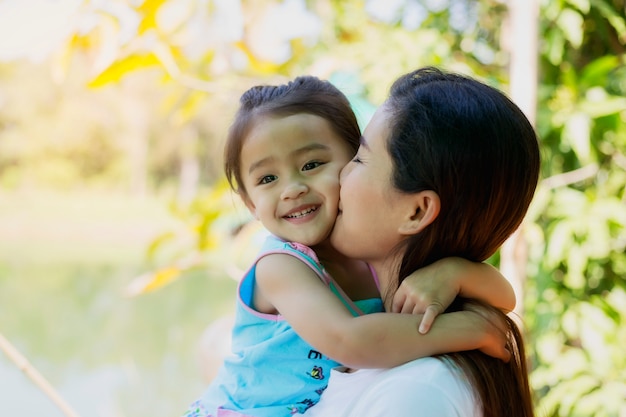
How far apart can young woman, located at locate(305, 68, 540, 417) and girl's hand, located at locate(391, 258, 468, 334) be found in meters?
0.02

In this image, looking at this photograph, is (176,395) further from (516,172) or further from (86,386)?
(516,172)

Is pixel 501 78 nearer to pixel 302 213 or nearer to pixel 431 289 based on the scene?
pixel 302 213

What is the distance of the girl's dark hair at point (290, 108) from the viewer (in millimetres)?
1155

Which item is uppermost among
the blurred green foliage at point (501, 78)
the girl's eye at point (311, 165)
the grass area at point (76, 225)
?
the girl's eye at point (311, 165)

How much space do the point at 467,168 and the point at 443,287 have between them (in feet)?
0.49

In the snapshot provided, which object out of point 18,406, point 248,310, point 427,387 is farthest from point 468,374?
point 18,406

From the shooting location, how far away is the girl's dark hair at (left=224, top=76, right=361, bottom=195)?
116cm

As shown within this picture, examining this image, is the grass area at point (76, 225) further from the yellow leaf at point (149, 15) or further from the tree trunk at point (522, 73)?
the tree trunk at point (522, 73)

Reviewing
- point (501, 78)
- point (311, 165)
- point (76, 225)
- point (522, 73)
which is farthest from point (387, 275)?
point (76, 225)

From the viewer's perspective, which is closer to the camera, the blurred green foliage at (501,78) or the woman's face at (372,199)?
the woman's face at (372,199)

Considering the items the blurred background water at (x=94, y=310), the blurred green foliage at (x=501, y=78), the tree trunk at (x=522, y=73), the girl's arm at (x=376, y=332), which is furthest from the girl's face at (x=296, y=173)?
the blurred background water at (x=94, y=310)

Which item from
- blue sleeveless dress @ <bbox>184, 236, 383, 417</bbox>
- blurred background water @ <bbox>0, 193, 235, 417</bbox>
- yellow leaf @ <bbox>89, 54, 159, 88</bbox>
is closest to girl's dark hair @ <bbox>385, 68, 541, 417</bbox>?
blue sleeveless dress @ <bbox>184, 236, 383, 417</bbox>

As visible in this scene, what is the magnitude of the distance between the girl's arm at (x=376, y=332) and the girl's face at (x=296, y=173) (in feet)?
0.41

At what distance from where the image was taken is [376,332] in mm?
894
